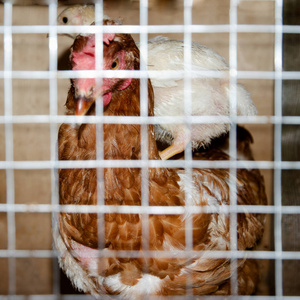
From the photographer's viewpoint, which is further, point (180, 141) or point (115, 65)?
point (180, 141)

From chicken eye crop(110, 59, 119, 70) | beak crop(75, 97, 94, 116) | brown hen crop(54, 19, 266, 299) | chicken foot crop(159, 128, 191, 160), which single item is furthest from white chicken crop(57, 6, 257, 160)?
beak crop(75, 97, 94, 116)

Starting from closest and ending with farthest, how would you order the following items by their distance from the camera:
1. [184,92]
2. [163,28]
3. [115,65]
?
[163,28]
[115,65]
[184,92]

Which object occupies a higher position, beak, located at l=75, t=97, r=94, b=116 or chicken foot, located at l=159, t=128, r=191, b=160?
beak, located at l=75, t=97, r=94, b=116

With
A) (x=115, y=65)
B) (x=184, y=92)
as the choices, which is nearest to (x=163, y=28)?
(x=115, y=65)

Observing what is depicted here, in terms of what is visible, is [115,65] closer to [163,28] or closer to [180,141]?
[163,28]

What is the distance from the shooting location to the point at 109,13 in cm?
153

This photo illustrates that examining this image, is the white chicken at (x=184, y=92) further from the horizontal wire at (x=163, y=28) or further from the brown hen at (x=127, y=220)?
the horizontal wire at (x=163, y=28)

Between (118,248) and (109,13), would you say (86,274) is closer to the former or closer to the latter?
(118,248)

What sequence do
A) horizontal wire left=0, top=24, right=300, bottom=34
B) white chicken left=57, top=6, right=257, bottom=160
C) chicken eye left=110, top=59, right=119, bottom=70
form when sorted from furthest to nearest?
1. white chicken left=57, top=6, right=257, bottom=160
2. chicken eye left=110, top=59, right=119, bottom=70
3. horizontal wire left=0, top=24, right=300, bottom=34

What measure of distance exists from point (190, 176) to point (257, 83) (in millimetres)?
718

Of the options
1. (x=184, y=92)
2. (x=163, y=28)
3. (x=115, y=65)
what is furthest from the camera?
(x=184, y=92)

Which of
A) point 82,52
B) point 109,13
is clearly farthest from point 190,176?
point 109,13

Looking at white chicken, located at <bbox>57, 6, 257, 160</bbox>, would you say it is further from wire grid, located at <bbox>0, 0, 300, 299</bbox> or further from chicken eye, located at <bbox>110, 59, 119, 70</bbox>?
chicken eye, located at <bbox>110, 59, 119, 70</bbox>

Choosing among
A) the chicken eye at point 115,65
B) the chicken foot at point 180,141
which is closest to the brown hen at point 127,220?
the chicken eye at point 115,65
